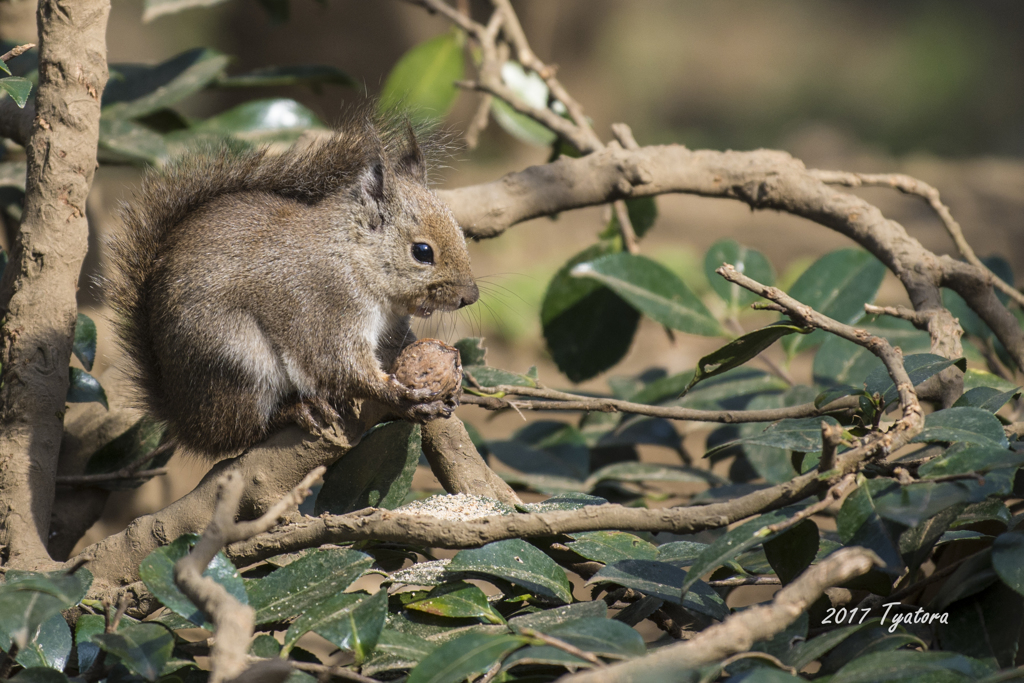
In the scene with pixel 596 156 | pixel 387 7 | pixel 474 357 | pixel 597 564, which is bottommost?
pixel 597 564

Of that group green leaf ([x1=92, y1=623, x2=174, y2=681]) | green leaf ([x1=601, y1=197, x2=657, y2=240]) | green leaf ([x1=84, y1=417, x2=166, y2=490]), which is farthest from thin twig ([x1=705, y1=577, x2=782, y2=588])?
green leaf ([x1=601, y1=197, x2=657, y2=240])

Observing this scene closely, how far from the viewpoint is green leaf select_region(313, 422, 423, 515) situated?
3.60ft

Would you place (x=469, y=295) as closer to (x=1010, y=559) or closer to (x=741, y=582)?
(x=741, y=582)

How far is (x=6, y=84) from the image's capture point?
3.01 ft

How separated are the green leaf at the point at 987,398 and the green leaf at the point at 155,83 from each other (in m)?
1.56

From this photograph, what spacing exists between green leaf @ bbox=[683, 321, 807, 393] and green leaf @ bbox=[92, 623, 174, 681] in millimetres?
653

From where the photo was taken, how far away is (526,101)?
2.05 metres

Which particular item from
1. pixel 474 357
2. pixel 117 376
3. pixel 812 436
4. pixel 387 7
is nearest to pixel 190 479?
pixel 117 376

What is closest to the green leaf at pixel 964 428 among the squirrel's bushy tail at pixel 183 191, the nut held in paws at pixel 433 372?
the nut held in paws at pixel 433 372

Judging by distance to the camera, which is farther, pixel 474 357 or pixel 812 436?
pixel 474 357

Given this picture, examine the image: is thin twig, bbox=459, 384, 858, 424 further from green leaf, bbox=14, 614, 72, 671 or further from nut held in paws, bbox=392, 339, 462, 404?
green leaf, bbox=14, 614, 72, 671

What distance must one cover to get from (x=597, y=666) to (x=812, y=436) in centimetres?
41

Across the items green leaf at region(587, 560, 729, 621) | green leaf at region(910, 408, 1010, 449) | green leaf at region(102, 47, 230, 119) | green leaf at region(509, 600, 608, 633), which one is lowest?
green leaf at region(509, 600, 608, 633)

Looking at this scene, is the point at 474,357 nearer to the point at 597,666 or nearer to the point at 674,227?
the point at 597,666
